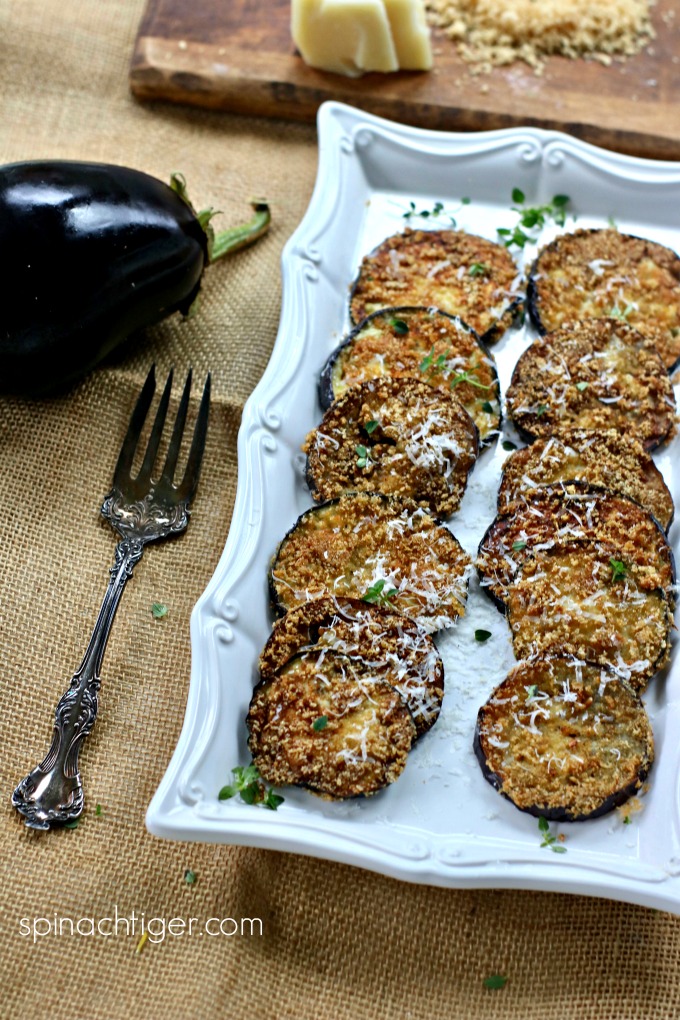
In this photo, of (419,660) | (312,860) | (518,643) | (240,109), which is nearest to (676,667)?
(518,643)

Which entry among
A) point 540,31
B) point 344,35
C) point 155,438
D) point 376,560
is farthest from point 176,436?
point 540,31

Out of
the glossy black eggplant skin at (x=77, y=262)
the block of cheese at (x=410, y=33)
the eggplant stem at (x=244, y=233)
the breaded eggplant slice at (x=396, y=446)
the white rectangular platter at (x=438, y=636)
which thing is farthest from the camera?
the block of cheese at (x=410, y=33)

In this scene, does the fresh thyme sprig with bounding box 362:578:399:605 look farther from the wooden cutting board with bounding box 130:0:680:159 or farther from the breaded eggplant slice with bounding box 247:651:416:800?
the wooden cutting board with bounding box 130:0:680:159

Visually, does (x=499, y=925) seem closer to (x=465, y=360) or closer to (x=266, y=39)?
(x=465, y=360)

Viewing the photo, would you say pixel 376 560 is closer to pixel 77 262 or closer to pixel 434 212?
pixel 77 262

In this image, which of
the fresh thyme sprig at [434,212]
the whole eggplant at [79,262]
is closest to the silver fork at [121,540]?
the whole eggplant at [79,262]

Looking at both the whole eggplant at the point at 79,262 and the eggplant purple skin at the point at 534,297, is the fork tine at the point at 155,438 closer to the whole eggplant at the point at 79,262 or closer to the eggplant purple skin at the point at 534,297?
the whole eggplant at the point at 79,262
